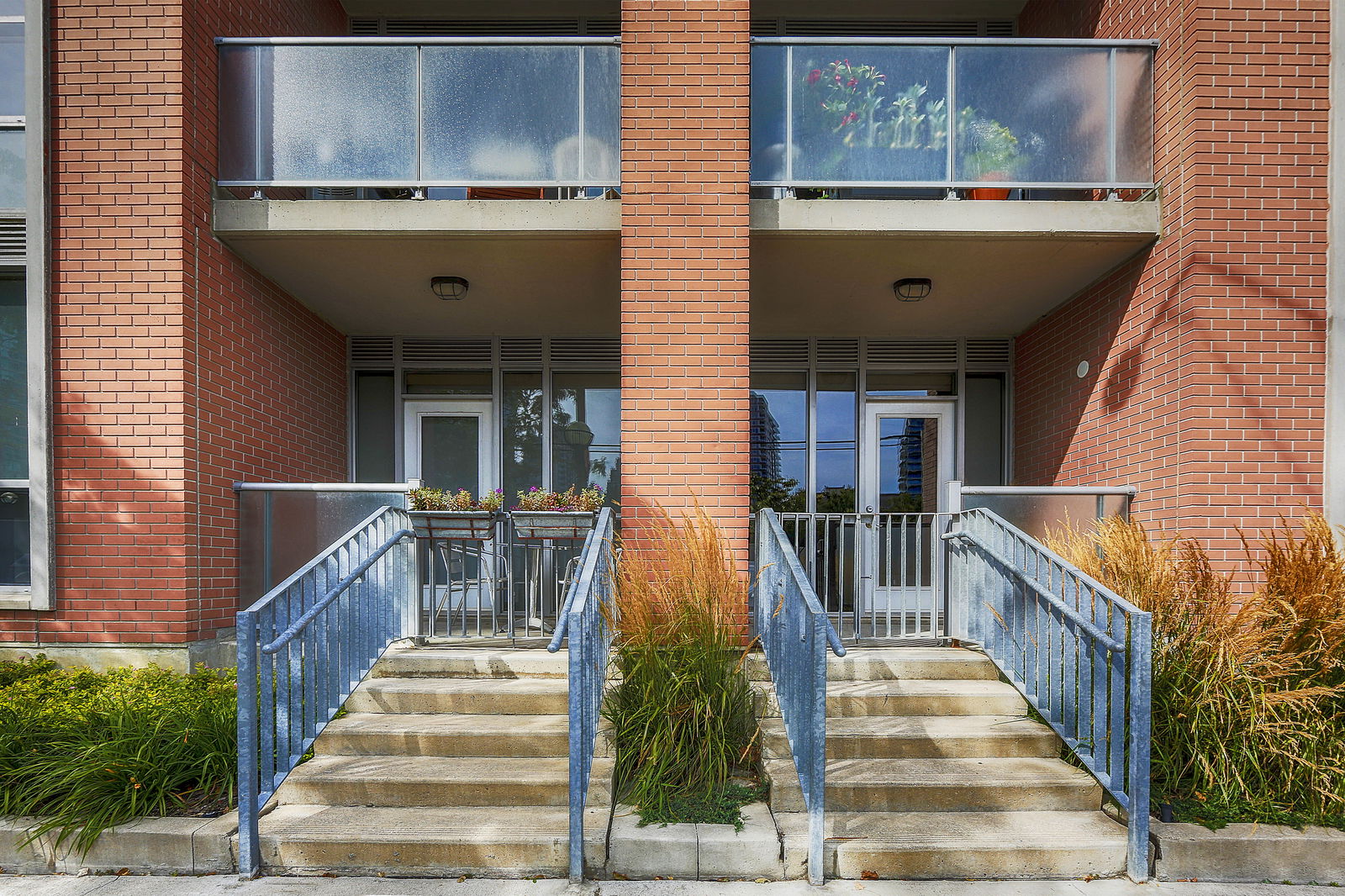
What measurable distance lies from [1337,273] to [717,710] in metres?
5.09

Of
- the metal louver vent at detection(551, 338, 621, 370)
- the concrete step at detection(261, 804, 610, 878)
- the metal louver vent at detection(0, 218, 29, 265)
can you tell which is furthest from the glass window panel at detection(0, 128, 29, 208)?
the concrete step at detection(261, 804, 610, 878)

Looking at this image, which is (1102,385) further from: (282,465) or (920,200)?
(282,465)

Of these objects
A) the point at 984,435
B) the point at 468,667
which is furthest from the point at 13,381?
the point at 984,435

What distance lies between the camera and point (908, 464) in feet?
27.1

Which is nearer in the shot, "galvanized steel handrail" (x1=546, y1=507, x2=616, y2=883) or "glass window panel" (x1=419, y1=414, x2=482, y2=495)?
"galvanized steel handrail" (x1=546, y1=507, x2=616, y2=883)

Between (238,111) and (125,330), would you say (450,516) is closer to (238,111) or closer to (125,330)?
(125,330)

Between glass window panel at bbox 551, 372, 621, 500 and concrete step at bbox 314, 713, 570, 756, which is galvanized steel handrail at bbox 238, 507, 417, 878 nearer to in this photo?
concrete step at bbox 314, 713, 570, 756

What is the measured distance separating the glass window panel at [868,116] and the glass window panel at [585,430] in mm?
3369

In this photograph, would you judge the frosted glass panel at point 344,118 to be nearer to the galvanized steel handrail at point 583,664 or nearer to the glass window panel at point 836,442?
the galvanized steel handrail at point 583,664

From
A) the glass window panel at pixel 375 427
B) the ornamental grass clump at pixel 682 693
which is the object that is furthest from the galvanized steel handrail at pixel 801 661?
the glass window panel at pixel 375 427

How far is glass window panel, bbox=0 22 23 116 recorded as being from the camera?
217 inches

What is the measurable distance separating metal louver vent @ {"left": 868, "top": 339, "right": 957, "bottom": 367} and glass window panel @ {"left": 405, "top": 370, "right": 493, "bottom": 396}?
4.10m

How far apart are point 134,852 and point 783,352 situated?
261 inches

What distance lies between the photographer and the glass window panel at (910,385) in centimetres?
833
